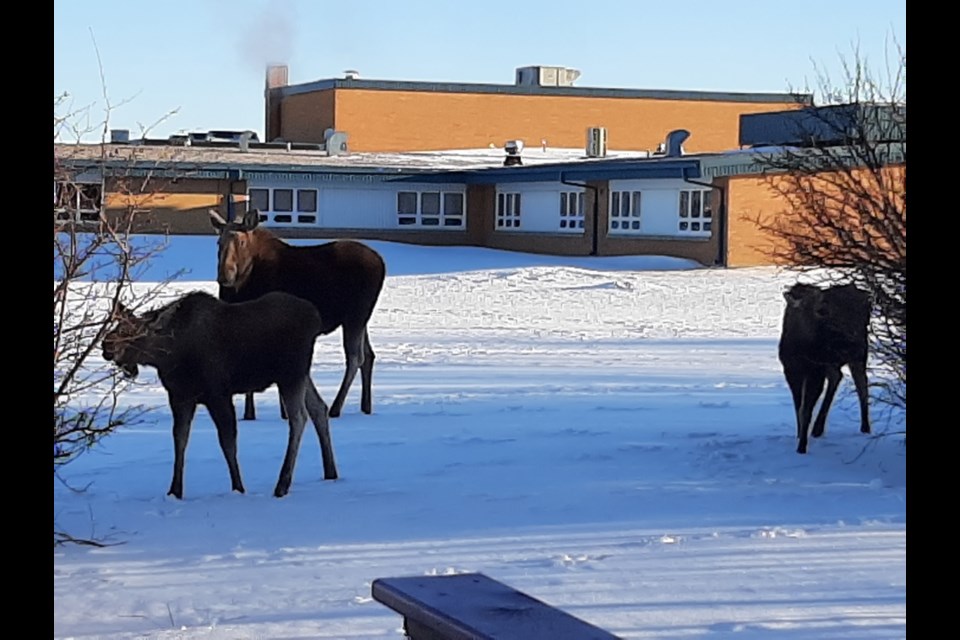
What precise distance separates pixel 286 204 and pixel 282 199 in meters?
0.22

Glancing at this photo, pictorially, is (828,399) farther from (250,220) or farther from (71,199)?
(71,199)

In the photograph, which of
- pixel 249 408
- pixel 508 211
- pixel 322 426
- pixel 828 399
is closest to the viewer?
pixel 322 426

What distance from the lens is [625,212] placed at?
45062mm

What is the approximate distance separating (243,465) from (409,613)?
680 cm

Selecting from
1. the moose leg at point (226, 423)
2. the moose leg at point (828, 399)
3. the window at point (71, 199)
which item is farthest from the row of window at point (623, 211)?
the window at point (71, 199)

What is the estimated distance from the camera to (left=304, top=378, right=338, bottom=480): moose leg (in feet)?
35.9

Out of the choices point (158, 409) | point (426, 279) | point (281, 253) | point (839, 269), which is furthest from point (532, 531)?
point (426, 279)

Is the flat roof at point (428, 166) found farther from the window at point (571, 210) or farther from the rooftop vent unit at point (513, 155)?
the rooftop vent unit at point (513, 155)

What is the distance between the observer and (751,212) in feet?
131

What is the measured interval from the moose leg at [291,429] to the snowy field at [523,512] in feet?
0.34

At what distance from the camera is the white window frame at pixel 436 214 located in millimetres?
50062

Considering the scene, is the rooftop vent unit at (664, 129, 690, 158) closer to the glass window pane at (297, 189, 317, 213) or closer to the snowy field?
the glass window pane at (297, 189, 317, 213)

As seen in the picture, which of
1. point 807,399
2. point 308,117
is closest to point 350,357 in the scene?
point 807,399
